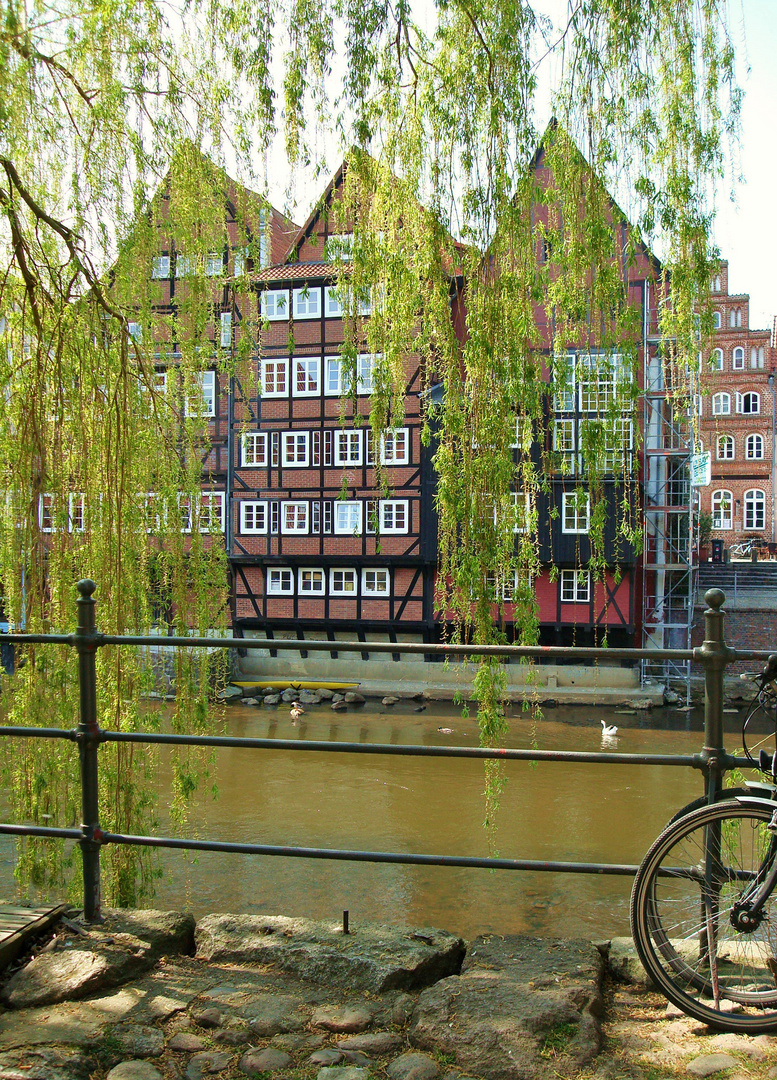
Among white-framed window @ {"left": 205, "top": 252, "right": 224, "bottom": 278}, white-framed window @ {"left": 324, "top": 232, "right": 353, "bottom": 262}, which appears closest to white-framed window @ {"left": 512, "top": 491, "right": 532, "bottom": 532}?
white-framed window @ {"left": 324, "top": 232, "right": 353, "bottom": 262}

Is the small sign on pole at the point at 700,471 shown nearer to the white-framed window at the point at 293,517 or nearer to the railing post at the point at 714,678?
the white-framed window at the point at 293,517

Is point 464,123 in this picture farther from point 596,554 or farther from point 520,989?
point 520,989

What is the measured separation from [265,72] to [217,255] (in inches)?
43.5

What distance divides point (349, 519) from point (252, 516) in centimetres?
238

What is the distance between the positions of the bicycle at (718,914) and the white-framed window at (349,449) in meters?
17.7

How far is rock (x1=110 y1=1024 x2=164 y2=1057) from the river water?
3479mm

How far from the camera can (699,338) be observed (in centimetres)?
407

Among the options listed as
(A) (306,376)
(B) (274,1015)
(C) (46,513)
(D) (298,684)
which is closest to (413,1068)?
(B) (274,1015)

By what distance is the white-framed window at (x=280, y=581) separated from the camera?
68.0 ft

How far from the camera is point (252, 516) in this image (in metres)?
20.8

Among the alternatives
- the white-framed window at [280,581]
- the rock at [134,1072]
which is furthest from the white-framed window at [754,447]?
the rock at [134,1072]

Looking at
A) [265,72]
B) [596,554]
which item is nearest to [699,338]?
[596,554]

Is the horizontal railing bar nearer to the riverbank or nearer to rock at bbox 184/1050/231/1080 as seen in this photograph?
the riverbank

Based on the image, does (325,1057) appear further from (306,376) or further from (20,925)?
(306,376)
